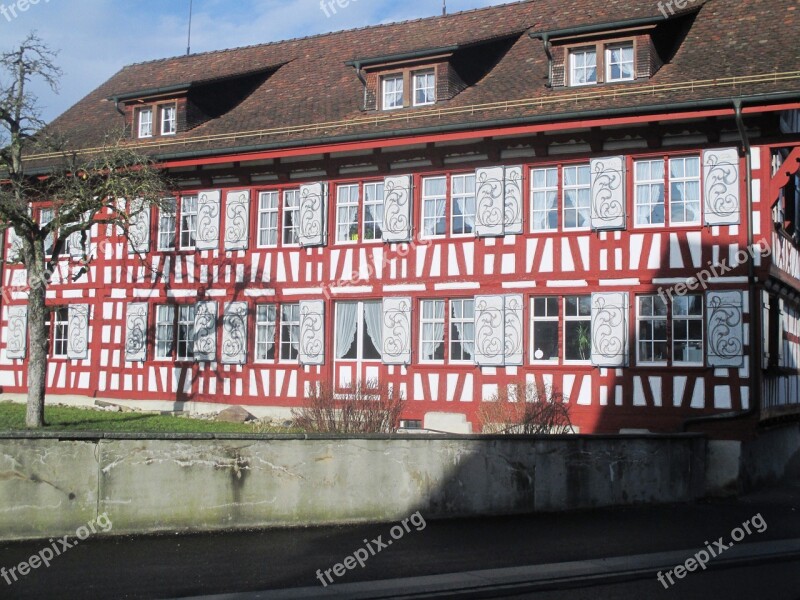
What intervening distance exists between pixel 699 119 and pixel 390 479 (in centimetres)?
906

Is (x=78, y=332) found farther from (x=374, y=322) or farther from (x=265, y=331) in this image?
(x=374, y=322)

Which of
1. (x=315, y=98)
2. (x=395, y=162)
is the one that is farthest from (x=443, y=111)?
(x=315, y=98)

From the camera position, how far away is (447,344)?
18.9m

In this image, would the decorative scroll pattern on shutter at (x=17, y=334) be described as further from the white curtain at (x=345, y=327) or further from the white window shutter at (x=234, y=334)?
the white curtain at (x=345, y=327)

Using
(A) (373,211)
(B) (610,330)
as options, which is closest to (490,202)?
(A) (373,211)

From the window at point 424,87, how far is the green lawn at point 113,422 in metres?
7.57

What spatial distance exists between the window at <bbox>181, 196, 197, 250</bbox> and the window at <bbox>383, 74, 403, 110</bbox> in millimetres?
4892

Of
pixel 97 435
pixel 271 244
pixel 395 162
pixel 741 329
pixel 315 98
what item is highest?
pixel 315 98

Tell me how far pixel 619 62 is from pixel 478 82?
10.2 feet

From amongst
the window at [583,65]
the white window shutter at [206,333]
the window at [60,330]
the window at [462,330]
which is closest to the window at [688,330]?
the window at [462,330]

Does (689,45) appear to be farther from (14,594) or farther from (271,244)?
(14,594)

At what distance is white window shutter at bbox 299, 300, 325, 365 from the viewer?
1997 cm

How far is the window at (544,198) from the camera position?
1817 centimetres

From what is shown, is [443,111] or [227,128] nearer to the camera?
[443,111]
